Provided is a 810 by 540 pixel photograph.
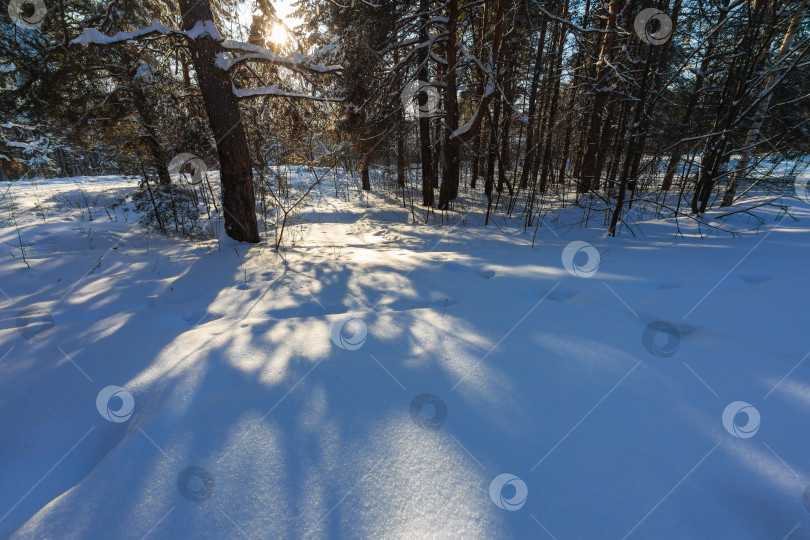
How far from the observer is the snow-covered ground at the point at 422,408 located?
97 cm

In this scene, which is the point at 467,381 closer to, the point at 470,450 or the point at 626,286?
the point at 470,450

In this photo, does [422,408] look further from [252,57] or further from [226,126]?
[252,57]

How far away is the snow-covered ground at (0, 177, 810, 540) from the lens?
3.17ft

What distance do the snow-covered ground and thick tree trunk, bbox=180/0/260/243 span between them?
2552 millimetres

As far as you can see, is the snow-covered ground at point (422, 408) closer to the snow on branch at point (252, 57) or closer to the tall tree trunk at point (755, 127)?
the snow on branch at point (252, 57)

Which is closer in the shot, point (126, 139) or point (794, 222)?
point (794, 222)

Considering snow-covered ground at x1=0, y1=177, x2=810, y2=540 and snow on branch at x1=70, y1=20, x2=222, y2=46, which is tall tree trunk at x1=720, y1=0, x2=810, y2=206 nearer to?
snow-covered ground at x1=0, y1=177, x2=810, y2=540

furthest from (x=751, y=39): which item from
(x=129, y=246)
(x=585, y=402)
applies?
(x=129, y=246)

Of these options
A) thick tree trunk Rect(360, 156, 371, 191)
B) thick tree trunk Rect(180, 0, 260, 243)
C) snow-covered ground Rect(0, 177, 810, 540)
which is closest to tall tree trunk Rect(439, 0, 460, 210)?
thick tree trunk Rect(360, 156, 371, 191)

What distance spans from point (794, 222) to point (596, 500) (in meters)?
6.09

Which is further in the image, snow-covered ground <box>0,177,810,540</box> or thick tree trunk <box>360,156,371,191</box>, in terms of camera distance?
thick tree trunk <box>360,156,371,191</box>

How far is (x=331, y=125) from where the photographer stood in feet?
25.2

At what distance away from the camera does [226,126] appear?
462 cm

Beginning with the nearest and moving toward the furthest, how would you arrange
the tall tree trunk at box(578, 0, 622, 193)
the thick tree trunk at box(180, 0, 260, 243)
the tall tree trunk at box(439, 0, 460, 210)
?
the thick tree trunk at box(180, 0, 260, 243), the tall tree trunk at box(439, 0, 460, 210), the tall tree trunk at box(578, 0, 622, 193)
